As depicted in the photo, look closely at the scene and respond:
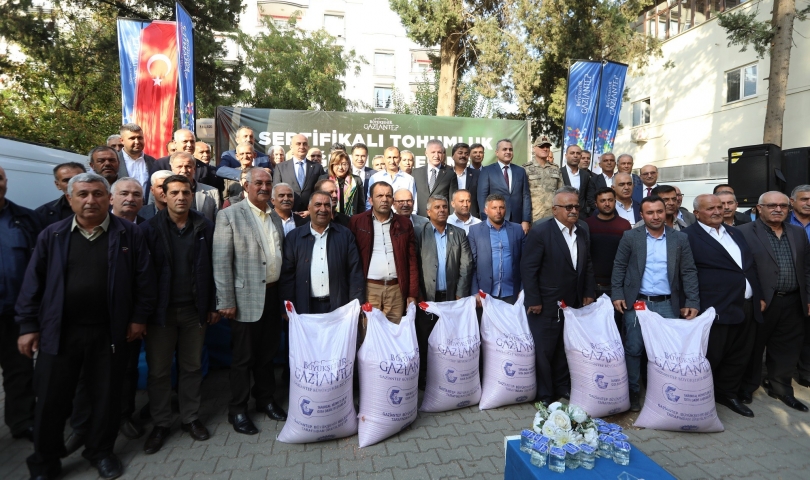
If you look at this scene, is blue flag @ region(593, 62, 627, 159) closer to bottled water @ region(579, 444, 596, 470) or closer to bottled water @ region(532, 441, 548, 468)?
bottled water @ region(579, 444, 596, 470)

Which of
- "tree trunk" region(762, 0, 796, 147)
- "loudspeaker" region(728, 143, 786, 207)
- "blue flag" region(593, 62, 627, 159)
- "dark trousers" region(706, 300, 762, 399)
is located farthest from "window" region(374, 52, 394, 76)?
"dark trousers" region(706, 300, 762, 399)

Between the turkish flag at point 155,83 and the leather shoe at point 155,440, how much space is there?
4.79 metres

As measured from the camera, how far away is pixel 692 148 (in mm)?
15922

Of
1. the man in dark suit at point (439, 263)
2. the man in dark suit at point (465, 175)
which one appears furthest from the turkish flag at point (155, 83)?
the man in dark suit at point (439, 263)

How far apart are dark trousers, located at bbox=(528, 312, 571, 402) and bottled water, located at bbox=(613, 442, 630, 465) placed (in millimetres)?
1514

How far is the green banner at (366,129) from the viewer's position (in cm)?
754

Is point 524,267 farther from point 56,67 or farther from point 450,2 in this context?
point 56,67

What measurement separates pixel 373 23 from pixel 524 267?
32.7m

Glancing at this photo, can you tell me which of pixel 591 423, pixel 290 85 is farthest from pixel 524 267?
pixel 290 85

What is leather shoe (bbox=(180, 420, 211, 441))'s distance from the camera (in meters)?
3.15

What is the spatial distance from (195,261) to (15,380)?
1.63m

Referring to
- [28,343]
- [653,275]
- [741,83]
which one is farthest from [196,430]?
[741,83]

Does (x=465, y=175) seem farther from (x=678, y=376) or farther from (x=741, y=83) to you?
(x=741, y=83)

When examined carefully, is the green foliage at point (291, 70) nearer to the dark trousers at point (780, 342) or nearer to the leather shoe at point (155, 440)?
the leather shoe at point (155, 440)
